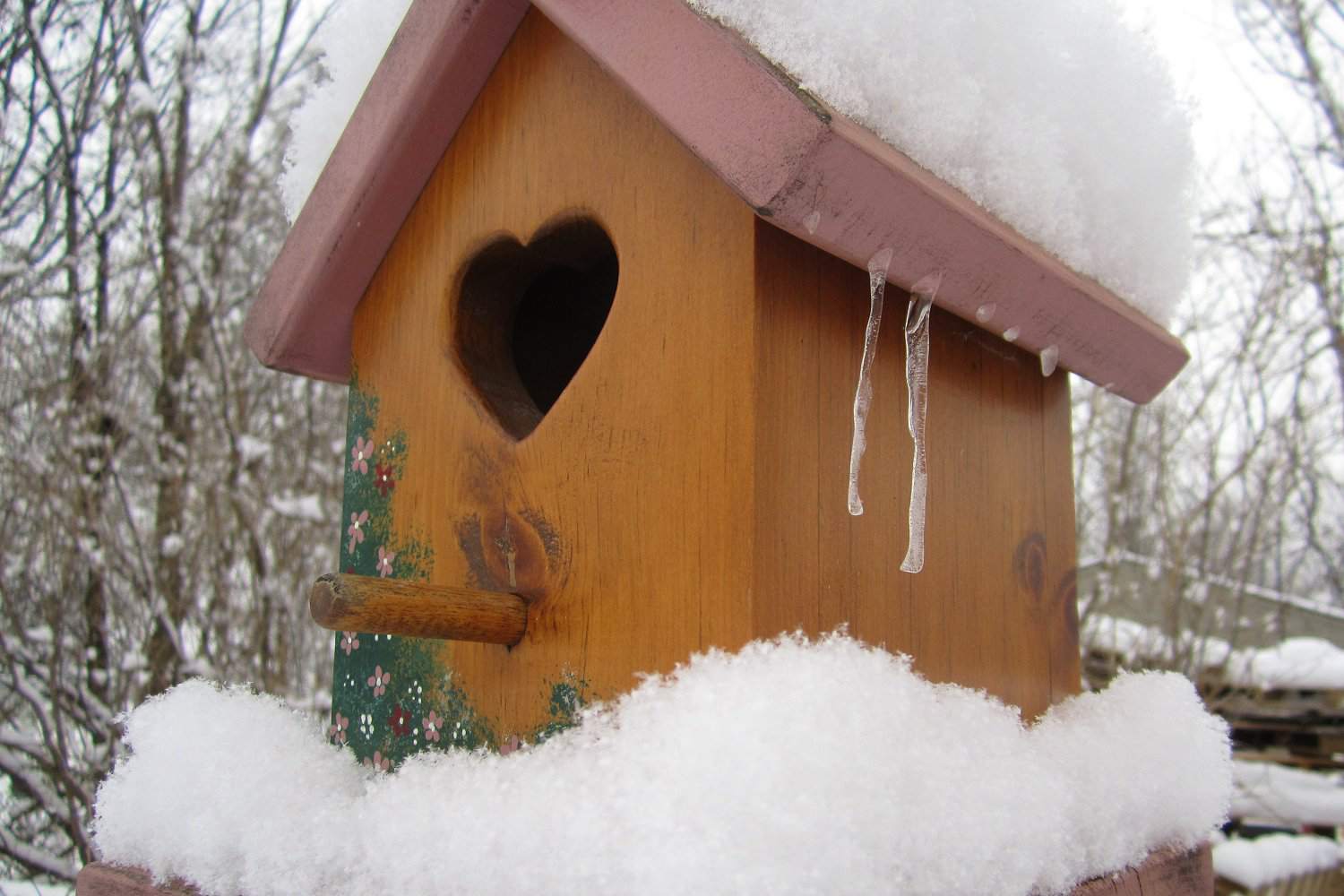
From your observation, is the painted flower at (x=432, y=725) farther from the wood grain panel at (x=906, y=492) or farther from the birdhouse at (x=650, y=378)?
the wood grain panel at (x=906, y=492)

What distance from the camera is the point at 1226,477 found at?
171 inches

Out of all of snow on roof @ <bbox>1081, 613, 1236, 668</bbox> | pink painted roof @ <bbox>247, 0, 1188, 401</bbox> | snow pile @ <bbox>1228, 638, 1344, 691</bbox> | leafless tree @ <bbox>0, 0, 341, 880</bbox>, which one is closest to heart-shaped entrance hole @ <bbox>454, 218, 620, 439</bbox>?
Result: pink painted roof @ <bbox>247, 0, 1188, 401</bbox>

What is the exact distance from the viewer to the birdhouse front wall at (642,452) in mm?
846

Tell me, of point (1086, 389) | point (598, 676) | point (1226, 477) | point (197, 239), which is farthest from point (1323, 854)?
point (197, 239)

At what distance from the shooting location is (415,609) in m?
0.83

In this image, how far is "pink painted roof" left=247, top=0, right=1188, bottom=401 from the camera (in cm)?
75

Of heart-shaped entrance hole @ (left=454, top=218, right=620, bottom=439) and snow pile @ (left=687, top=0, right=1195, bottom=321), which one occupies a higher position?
snow pile @ (left=687, top=0, right=1195, bottom=321)

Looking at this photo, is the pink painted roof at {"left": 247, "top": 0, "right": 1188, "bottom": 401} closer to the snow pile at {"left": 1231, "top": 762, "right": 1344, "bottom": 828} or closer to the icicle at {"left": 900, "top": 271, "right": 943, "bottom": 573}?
the icicle at {"left": 900, "top": 271, "right": 943, "bottom": 573}

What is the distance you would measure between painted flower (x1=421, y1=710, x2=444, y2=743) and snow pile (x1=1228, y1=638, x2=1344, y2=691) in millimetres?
4622

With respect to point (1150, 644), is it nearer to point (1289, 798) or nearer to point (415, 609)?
point (1289, 798)

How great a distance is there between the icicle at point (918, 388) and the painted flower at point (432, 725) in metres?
0.50

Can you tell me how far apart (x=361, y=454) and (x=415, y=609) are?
0.42 meters

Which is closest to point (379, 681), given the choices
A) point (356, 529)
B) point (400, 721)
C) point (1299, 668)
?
point (400, 721)

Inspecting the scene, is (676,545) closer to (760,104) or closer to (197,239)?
(760,104)
